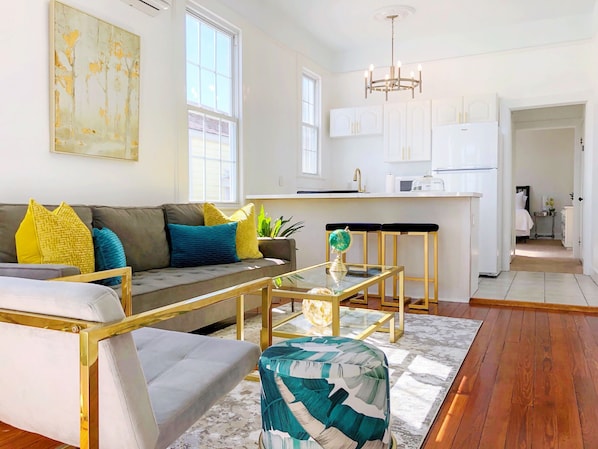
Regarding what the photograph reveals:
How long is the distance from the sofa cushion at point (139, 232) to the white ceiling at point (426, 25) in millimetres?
2573

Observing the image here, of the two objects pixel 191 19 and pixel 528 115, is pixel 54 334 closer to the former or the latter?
pixel 191 19

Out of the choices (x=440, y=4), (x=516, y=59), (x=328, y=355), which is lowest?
(x=328, y=355)

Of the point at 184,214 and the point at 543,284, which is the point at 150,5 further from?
the point at 543,284

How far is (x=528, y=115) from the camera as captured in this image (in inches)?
271

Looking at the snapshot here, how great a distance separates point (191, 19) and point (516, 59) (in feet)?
13.5

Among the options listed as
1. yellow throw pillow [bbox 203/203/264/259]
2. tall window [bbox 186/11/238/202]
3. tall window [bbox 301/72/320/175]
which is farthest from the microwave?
yellow throw pillow [bbox 203/203/264/259]

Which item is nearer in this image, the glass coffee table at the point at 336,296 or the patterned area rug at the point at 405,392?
the patterned area rug at the point at 405,392

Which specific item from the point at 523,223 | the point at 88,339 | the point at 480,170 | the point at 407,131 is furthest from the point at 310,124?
the point at 523,223

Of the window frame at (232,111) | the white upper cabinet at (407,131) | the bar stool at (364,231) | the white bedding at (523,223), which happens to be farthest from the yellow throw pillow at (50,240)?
the white bedding at (523,223)

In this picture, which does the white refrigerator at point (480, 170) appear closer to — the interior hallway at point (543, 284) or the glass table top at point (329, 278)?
the interior hallway at point (543, 284)

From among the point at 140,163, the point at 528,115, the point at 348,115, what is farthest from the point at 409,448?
the point at 528,115

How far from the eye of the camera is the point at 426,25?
5.97 metres

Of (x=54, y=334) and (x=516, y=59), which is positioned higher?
(x=516, y=59)

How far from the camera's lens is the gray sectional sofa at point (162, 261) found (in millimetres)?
2527
